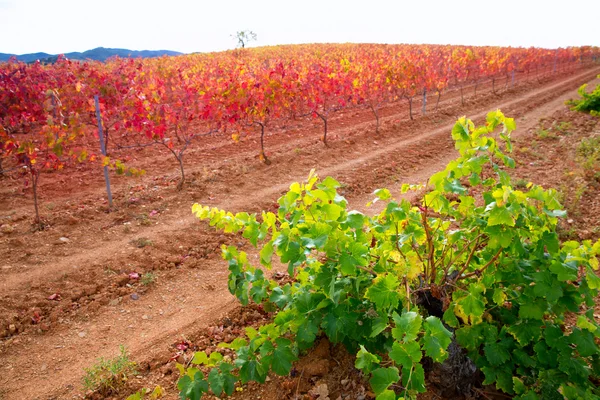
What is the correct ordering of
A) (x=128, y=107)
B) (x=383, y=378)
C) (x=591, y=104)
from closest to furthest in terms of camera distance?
(x=383, y=378)
(x=128, y=107)
(x=591, y=104)

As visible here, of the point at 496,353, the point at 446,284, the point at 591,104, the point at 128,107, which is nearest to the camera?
the point at 496,353

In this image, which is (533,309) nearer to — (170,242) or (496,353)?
(496,353)

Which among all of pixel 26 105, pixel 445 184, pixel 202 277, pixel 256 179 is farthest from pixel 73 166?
pixel 445 184

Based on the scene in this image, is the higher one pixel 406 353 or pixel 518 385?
pixel 406 353

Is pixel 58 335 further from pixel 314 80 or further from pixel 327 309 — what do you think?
pixel 314 80

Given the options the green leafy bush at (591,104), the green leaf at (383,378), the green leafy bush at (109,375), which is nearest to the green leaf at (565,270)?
the green leaf at (383,378)

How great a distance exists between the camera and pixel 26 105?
8867mm

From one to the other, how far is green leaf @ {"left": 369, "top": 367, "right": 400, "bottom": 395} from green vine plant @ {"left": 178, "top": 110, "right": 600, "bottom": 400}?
0.11 m

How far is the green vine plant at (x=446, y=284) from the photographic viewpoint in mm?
2264

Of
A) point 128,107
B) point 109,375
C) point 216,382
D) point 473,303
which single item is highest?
point 128,107

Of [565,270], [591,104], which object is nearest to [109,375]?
[565,270]

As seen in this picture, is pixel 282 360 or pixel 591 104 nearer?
pixel 282 360

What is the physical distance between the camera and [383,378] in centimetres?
189

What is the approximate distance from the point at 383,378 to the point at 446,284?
3.54 ft
